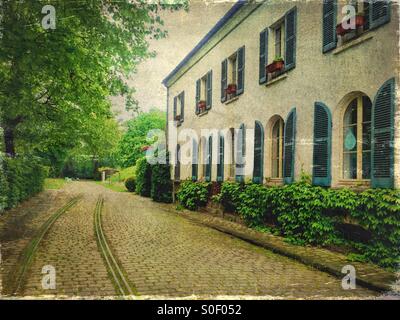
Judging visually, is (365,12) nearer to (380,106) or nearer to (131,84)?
(380,106)

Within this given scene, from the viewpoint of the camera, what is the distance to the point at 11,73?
7.36 m

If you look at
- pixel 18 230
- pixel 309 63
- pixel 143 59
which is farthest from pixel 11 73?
pixel 309 63

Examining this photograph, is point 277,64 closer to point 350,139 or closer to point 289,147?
point 289,147

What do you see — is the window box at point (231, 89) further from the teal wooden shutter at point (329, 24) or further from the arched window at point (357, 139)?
the arched window at point (357, 139)

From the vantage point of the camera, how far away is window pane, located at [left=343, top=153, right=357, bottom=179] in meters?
7.18

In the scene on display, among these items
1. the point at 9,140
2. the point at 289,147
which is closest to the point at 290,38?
the point at 289,147

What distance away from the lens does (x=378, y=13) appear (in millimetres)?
6316

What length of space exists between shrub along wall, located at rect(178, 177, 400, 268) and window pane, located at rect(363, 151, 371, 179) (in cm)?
48

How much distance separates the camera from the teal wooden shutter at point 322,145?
7.63m

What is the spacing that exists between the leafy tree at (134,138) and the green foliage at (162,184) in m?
29.4

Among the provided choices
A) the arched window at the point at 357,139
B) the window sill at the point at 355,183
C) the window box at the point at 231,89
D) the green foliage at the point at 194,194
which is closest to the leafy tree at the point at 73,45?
the window box at the point at 231,89

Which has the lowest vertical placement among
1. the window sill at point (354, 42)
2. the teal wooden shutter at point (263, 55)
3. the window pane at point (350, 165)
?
the window pane at point (350, 165)

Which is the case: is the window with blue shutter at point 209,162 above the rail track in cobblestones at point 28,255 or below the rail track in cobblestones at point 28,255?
above

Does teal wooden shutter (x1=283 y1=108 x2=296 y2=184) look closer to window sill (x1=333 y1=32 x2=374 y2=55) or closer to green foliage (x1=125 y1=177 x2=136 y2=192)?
window sill (x1=333 y1=32 x2=374 y2=55)
